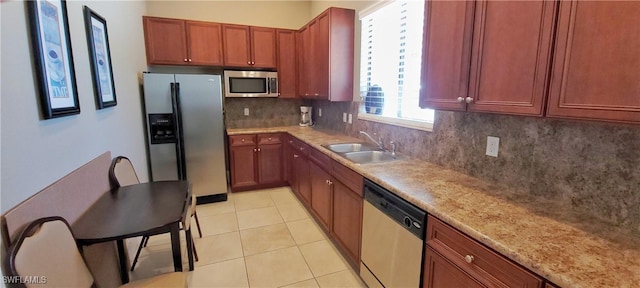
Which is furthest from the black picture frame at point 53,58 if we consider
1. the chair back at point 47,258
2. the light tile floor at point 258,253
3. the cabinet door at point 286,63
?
the cabinet door at point 286,63

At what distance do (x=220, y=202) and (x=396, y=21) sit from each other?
2949 millimetres

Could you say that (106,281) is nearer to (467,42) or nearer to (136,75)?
(136,75)

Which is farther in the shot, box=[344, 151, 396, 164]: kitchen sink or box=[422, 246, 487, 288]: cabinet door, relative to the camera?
box=[344, 151, 396, 164]: kitchen sink

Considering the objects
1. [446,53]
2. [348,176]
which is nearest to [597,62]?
[446,53]

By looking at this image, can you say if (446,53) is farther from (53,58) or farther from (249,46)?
(249,46)

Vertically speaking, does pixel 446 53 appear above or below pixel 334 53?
below

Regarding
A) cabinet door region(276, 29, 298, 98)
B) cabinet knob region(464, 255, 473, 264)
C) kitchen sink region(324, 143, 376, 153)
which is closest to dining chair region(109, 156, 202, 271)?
kitchen sink region(324, 143, 376, 153)

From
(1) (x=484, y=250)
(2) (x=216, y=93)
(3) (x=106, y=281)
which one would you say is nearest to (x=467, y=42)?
(1) (x=484, y=250)

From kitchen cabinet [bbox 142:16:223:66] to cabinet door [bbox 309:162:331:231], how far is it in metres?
2.11

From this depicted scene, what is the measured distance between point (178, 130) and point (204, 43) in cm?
126

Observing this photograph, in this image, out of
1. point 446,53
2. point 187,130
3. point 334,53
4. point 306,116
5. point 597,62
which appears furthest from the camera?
point 306,116

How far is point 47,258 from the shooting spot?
43.5 inches

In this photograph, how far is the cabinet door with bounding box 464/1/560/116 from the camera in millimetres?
1108

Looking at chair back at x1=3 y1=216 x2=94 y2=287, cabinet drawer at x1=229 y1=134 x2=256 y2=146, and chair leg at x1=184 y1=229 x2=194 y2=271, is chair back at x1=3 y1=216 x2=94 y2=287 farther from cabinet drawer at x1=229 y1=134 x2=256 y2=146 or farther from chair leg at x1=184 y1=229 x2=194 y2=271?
cabinet drawer at x1=229 y1=134 x2=256 y2=146
